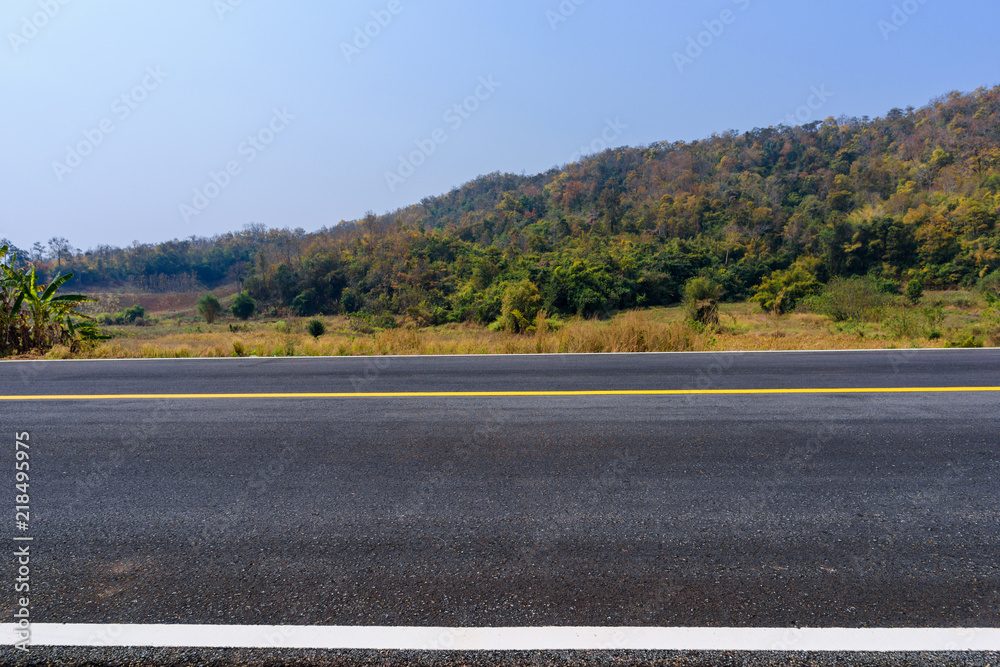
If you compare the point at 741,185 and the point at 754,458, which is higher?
the point at 741,185

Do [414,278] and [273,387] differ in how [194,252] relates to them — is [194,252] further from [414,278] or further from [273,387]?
[273,387]

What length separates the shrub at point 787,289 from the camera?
38.9 metres

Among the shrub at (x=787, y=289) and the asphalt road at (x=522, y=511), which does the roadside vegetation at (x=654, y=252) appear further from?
the asphalt road at (x=522, y=511)

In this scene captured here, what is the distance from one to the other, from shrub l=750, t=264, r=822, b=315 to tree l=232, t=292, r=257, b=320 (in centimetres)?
5035

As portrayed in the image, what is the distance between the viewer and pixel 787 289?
41.5 meters

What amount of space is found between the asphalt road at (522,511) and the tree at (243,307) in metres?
56.9

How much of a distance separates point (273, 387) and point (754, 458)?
519cm

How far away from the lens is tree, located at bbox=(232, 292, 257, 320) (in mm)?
57469

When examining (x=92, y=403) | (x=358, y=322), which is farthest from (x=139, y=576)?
(x=358, y=322)

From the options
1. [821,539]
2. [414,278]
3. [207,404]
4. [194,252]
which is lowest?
[821,539]

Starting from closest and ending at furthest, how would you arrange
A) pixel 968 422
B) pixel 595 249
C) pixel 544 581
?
pixel 544 581, pixel 968 422, pixel 595 249

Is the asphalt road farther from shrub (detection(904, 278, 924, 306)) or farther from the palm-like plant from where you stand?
shrub (detection(904, 278, 924, 306))

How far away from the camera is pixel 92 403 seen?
5.56 m

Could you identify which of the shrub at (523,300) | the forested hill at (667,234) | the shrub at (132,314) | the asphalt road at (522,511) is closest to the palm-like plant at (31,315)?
the asphalt road at (522,511)
